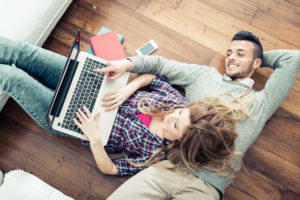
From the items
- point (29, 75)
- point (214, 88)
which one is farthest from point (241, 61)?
point (29, 75)

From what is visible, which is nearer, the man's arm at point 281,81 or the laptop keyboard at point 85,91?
the laptop keyboard at point 85,91

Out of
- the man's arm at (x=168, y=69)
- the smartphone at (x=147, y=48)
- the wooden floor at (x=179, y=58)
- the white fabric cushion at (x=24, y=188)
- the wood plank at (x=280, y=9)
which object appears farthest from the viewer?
the wood plank at (x=280, y=9)

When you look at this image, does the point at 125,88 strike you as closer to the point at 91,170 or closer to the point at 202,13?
the point at 91,170

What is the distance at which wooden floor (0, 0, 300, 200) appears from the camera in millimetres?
1389

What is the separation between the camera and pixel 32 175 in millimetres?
1285

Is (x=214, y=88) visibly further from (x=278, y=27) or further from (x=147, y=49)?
(x=278, y=27)

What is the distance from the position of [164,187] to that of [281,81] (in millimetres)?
928

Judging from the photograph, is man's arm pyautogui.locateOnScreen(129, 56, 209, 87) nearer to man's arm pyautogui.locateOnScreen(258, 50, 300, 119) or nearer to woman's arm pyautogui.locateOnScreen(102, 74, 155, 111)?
woman's arm pyautogui.locateOnScreen(102, 74, 155, 111)

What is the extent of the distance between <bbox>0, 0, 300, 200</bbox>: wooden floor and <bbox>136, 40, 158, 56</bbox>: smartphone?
0.15 ft

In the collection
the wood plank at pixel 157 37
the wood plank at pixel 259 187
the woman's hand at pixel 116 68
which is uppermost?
the wood plank at pixel 157 37

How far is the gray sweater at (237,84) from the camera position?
123 centimetres

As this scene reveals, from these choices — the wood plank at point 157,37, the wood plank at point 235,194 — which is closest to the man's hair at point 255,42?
the wood plank at point 157,37

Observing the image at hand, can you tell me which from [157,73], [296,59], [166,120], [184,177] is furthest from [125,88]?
[296,59]

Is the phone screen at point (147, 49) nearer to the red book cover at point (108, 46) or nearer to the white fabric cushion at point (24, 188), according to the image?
the red book cover at point (108, 46)
